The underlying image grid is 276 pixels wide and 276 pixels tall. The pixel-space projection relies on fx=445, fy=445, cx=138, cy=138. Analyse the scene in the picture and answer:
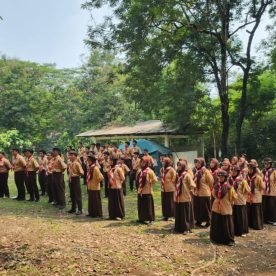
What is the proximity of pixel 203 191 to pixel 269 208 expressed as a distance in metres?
2.25

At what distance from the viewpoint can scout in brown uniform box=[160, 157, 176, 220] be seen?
13.3 metres

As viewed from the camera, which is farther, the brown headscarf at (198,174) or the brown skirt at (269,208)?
the brown skirt at (269,208)

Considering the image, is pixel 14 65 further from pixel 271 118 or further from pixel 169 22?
pixel 271 118

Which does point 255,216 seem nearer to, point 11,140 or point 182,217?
point 182,217

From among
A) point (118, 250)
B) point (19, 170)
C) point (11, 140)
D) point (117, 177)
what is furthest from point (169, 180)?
point (11, 140)

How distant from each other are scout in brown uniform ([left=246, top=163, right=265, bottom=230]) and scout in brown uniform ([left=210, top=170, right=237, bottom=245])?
6.46 feet

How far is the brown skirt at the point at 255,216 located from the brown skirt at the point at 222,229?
199cm

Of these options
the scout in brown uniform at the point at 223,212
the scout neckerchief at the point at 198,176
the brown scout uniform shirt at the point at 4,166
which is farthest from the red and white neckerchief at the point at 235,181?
the brown scout uniform shirt at the point at 4,166

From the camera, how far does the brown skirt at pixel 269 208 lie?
13312mm

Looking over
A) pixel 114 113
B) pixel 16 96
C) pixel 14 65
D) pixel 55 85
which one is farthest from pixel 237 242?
pixel 55 85

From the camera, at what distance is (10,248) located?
378 inches

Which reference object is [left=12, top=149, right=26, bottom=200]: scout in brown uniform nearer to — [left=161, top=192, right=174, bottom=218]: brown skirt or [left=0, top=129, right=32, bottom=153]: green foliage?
[left=161, top=192, right=174, bottom=218]: brown skirt

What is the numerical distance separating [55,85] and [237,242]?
106ft

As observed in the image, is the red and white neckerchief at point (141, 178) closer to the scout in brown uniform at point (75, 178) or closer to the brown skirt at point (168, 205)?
the brown skirt at point (168, 205)
